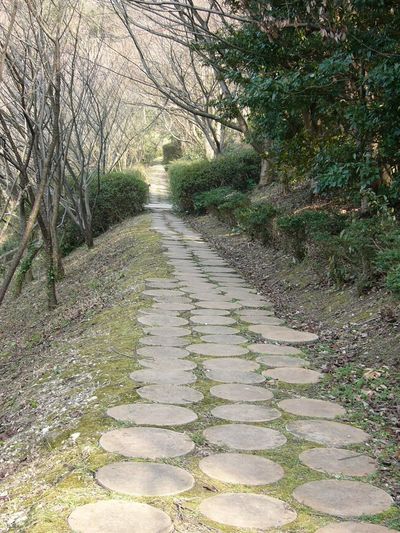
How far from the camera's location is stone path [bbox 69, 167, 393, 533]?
177cm

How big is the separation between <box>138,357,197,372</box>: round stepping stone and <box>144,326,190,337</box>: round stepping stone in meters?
0.53

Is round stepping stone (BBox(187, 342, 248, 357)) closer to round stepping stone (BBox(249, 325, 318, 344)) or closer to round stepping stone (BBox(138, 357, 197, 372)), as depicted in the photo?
round stepping stone (BBox(138, 357, 197, 372))

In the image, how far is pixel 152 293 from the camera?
530cm

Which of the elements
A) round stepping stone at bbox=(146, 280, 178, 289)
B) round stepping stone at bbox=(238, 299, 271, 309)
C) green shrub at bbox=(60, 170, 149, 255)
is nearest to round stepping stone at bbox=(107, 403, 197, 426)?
round stepping stone at bbox=(238, 299, 271, 309)

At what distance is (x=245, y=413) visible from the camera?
2.65 meters

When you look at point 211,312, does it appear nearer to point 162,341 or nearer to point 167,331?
point 167,331

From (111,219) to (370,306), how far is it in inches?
443

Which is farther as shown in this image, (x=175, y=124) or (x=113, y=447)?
(x=175, y=124)

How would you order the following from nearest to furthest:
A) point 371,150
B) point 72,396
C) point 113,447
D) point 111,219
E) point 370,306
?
point 113,447 → point 72,396 → point 370,306 → point 371,150 → point 111,219

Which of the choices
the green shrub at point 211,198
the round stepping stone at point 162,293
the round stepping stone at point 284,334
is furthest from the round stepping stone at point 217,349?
the green shrub at point 211,198

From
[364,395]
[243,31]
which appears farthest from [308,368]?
[243,31]

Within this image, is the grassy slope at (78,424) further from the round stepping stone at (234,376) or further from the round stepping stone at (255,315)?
the round stepping stone at (255,315)

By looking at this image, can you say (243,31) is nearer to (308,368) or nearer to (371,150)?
(371,150)

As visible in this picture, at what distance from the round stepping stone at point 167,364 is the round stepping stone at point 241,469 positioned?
109cm
